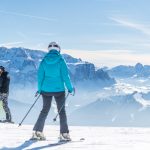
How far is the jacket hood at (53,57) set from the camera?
1157 cm

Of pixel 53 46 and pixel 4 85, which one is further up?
pixel 53 46

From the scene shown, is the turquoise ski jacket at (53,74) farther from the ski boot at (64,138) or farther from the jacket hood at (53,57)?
the ski boot at (64,138)

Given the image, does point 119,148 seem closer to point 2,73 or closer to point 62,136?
point 62,136

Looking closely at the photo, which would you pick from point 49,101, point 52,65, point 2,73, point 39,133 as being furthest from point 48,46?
point 2,73

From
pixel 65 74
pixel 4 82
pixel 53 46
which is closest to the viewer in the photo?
pixel 65 74

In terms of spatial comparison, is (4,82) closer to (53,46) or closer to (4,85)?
(4,85)

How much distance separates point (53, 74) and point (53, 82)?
8.1 inches

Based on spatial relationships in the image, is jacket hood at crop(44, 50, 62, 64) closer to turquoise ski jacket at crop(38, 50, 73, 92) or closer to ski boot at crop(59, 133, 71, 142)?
turquoise ski jacket at crop(38, 50, 73, 92)

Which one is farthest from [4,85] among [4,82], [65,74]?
[65,74]

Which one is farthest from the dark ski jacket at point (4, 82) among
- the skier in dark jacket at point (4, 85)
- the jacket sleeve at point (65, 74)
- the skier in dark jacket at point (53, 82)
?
the jacket sleeve at point (65, 74)

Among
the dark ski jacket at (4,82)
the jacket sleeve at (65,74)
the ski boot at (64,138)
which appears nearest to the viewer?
the jacket sleeve at (65,74)

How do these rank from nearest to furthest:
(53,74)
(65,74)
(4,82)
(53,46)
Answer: (65,74), (53,74), (53,46), (4,82)

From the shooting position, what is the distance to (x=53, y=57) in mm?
11633

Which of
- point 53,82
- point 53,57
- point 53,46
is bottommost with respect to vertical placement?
point 53,82
